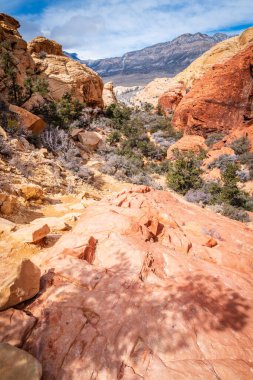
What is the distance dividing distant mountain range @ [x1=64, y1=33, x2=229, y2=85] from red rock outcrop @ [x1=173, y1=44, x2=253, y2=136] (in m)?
70.7

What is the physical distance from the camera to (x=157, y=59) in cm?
10925

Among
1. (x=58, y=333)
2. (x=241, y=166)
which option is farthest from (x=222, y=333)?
(x=241, y=166)

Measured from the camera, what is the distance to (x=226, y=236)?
4145 millimetres

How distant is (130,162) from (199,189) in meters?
4.35

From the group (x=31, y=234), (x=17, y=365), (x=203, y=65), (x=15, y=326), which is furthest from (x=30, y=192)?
(x=203, y=65)

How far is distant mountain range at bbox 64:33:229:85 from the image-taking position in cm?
9244

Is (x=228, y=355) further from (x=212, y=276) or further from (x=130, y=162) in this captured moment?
(x=130, y=162)

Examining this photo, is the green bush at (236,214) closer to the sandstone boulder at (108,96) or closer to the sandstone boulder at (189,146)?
the sandstone boulder at (189,146)

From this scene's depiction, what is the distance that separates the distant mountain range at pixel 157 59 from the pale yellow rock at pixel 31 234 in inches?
3473

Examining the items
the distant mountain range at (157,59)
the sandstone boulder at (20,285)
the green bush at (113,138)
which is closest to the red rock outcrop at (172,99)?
the green bush at (113,138)

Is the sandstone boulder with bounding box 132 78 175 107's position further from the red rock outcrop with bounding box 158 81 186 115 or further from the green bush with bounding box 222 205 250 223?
the green bush with bounding box 222 205 250 223

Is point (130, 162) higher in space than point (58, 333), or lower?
lower

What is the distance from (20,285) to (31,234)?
1897 millimetres

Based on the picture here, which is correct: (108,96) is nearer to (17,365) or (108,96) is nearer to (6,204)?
(6,204)
